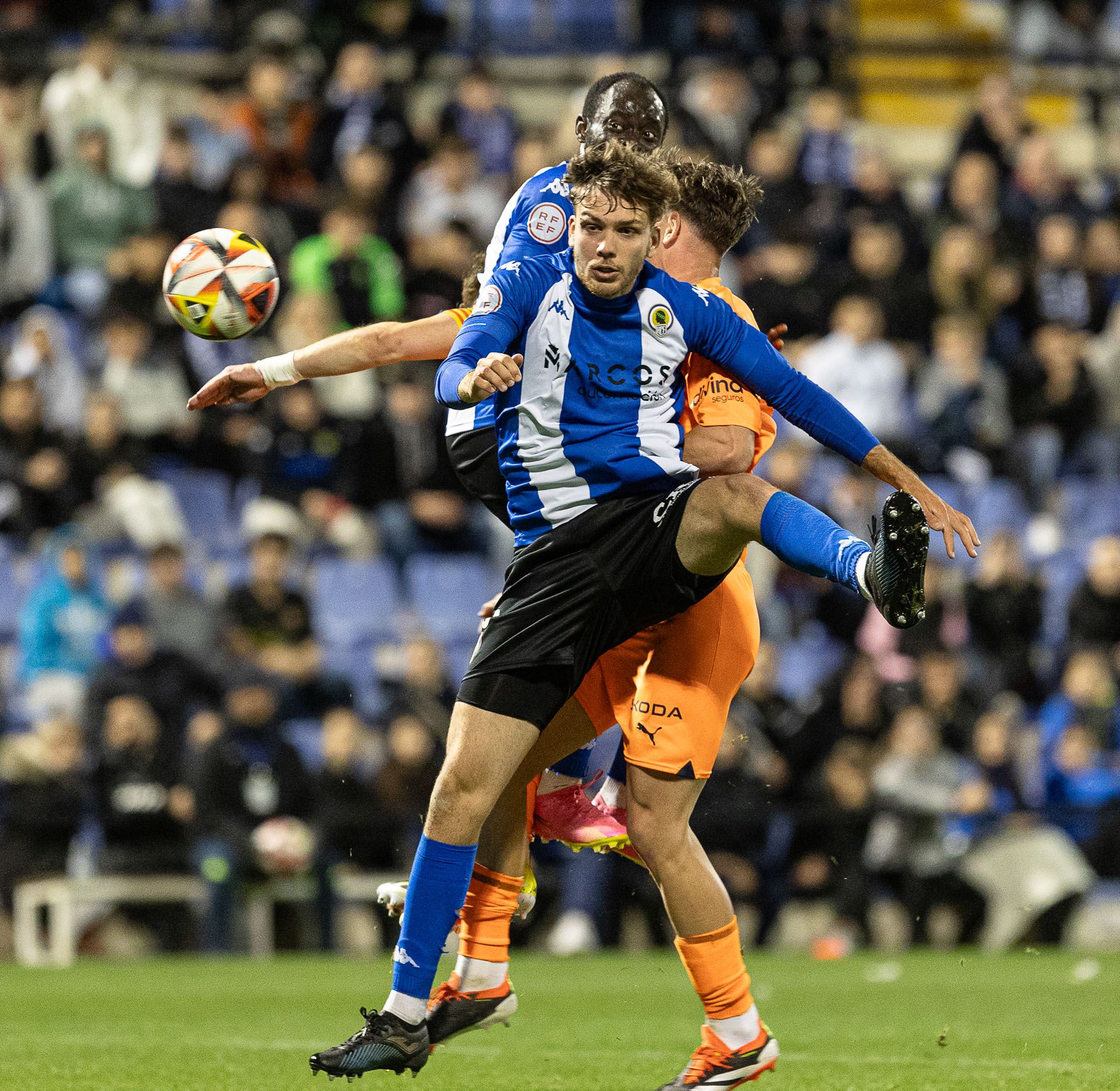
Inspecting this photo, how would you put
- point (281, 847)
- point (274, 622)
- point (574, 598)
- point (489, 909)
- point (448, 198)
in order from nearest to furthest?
1. point (574, 598)
2. point (489, 909)
3. point (281, 847)
4. point (274, 622)
5. point (448, 198)

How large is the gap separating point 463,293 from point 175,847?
540cm

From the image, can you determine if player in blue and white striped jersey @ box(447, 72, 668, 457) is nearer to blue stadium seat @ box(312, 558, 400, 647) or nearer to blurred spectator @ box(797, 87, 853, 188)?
blue stadium seat @ box(312, 558, 400, 647)

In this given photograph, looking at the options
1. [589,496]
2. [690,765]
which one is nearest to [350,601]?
[690,765]

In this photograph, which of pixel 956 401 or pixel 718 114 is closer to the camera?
pixel 956 401

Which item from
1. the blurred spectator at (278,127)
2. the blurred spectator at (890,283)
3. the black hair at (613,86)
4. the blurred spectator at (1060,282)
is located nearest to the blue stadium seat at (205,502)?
the blurred spectator at (278,127)

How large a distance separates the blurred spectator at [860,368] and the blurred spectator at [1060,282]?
1.90m

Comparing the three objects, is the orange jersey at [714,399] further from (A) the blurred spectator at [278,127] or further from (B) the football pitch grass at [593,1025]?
(A) the blurred spectator at [278,127]

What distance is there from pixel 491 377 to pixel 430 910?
1.40 m

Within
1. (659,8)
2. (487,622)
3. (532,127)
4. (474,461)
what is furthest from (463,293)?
(659,8)

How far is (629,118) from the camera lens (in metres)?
5.73

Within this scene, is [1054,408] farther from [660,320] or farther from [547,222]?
[660,320]

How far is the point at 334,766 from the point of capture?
1038cm

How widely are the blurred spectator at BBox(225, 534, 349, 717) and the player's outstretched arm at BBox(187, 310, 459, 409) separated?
216 inches

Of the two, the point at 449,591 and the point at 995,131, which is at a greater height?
the point at 995,131
